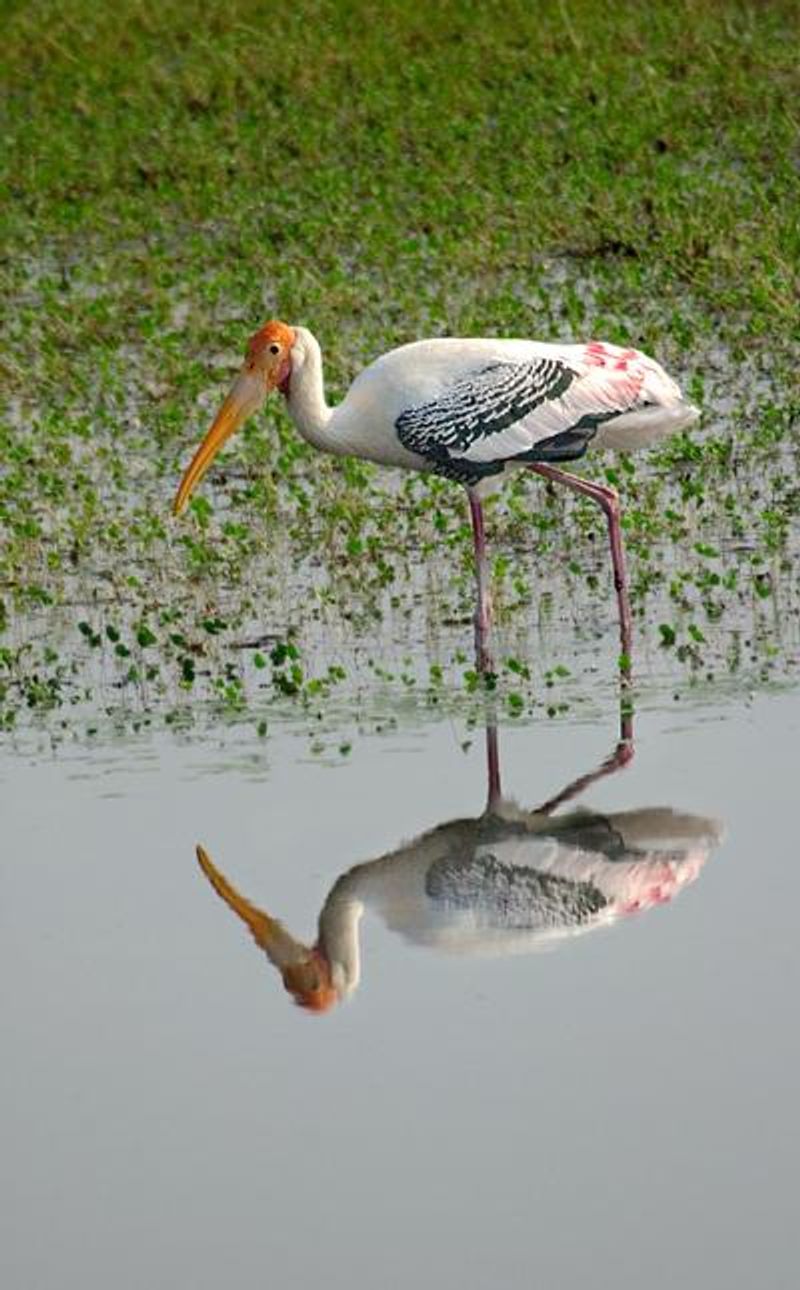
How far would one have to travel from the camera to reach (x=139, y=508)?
10.6 m

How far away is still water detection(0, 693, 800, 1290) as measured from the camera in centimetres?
531

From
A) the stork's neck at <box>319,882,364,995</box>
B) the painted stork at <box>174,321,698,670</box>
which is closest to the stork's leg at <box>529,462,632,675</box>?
the painted stork at <box>174,321,698,670</box>

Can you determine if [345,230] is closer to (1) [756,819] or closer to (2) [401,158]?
(2) [401,158]

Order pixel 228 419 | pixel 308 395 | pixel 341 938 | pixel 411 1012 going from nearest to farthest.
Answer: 1. pixel 411 1012
2. pixel 341 938
3. pixel 308 395
4. pixel 228 419

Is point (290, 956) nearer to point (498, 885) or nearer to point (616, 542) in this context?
point (498, 885)

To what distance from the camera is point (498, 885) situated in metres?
6.87

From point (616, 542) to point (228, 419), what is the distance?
1.28 meters

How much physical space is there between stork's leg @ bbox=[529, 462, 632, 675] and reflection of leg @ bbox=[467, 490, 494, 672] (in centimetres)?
32

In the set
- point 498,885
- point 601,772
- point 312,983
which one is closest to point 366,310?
point 601,772

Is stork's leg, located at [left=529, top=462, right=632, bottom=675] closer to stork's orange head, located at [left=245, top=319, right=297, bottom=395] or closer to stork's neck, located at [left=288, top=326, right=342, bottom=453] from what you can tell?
stork's neck, located at [left=288, top=326, right=342, bottom=453]

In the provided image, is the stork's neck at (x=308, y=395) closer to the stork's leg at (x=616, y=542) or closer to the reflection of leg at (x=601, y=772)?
the stork's leg at (x=616, y=542)

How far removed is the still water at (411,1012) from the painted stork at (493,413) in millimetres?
1067

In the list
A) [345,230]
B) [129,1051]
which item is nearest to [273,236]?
[345,230]

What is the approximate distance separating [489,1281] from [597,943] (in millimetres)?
1539
